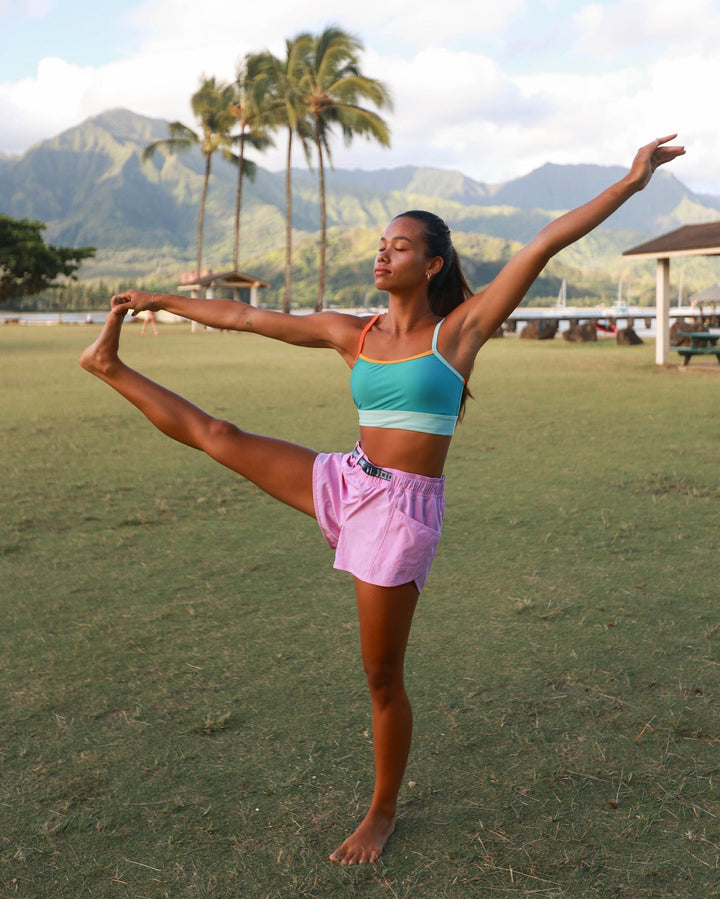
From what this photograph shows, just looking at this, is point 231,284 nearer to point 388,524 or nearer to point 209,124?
point 209,124

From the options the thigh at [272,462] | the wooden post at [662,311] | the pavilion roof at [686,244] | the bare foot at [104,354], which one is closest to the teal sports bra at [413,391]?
the thigh at [272,462]

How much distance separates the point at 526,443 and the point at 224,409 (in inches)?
184

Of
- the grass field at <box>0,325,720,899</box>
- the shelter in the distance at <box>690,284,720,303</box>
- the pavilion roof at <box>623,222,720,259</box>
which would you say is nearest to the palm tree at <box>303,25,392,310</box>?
the shelter in the distance at <box>690,284,720,303</box>

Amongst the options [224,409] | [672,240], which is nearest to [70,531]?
[224,409]

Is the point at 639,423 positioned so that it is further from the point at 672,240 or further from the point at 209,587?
the point at 672,240

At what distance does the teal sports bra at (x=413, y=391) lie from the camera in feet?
7.59

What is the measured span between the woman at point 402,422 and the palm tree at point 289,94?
41.5 meters

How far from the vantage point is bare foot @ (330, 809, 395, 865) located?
2354 mm

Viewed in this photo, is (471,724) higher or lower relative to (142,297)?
lower

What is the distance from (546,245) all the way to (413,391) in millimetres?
499

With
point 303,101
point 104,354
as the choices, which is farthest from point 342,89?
point 104,354

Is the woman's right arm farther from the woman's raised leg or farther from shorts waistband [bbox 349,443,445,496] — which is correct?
shorts waistband [bbox 349,443,445,496]

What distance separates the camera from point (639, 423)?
1076 cm

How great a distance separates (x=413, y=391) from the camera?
7.60 feet
